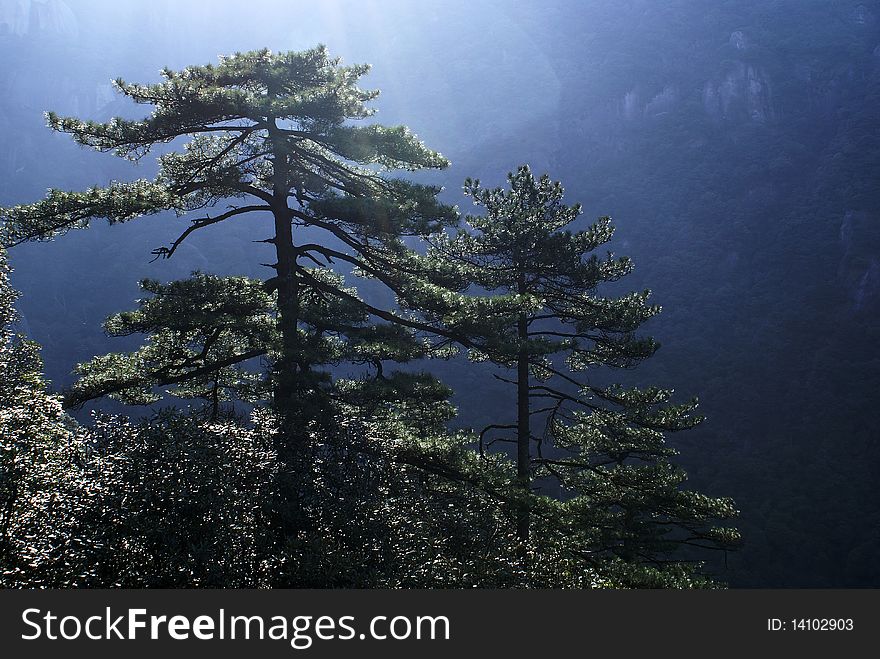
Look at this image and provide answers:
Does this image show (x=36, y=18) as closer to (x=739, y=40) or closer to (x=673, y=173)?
(x=673, y=173)

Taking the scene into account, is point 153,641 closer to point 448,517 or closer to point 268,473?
point 268,473

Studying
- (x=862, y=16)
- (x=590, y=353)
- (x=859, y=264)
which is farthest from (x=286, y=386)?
(x=862, y=16)

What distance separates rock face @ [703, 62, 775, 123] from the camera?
4377 inches

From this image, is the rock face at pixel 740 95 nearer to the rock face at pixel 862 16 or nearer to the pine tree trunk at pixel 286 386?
the rock face at pixel 862 16

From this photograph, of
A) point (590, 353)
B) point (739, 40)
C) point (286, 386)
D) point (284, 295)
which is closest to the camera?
point (286, 386)

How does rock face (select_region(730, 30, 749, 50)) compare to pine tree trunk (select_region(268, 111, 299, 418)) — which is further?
rock face (select_region(730, 30, 749, 50))

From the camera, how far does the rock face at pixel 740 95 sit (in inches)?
4377

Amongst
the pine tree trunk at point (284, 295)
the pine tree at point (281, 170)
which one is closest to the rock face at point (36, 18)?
the pine tree at point (281, 170)

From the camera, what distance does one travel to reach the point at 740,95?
114 m

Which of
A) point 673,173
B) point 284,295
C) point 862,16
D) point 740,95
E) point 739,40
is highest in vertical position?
point 862,16

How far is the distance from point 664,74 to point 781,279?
57885 mm

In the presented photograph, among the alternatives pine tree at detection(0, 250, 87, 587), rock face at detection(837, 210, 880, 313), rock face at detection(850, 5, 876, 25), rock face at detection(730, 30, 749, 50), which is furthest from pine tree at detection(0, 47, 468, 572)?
rock face at detection(850, 5, 876, 25)

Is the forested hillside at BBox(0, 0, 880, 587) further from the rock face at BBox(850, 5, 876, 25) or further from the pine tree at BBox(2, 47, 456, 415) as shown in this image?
the pine tree at BBox(2, 47, 456, 415)

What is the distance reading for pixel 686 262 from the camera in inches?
3659
